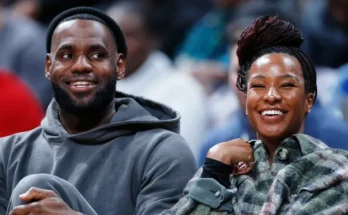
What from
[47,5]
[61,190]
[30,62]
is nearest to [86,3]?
[47,5]

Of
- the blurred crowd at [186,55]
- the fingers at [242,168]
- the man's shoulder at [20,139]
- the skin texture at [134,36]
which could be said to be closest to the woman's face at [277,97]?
the fingers at [242,168]

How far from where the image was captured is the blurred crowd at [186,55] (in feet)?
22.6

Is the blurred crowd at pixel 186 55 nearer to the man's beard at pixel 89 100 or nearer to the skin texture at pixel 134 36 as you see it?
the skin texture at pixel 134 36

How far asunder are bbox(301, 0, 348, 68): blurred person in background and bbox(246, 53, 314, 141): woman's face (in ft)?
9.27

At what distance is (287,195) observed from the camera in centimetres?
425

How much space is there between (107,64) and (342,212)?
4.07 feet

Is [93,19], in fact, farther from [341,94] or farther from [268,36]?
[341,94]

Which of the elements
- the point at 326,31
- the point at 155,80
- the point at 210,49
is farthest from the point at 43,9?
the point at 326,31

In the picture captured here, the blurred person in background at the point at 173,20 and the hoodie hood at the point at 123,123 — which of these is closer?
the hoodie hood at the point at 123,123

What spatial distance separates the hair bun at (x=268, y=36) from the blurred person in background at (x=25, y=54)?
11.2ft

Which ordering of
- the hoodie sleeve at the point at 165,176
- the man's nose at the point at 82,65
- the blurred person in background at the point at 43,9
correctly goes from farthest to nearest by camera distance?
the blurred person in background at the point at 43,9 < the man's nose at the point at 82,65 < the hoodie sleeve at the point at 165,176

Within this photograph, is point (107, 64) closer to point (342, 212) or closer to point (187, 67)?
point (342, 212)

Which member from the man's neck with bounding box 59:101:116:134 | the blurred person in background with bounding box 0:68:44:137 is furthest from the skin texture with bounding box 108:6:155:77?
the man's neck with bounding box 59:101:116:134

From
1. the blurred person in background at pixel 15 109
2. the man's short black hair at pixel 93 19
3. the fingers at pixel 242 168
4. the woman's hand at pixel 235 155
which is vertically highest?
the man's short black hair at pixel 93 19
